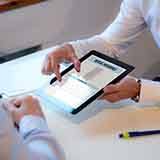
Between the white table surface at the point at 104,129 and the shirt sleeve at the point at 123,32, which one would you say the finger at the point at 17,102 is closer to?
the white table surface at the point at 104,129

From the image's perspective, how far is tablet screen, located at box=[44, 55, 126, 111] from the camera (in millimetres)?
1071

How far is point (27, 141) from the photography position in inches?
34.3

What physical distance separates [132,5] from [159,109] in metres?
0.44

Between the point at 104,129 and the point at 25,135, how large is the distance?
0.76ft

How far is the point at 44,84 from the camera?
1.19m

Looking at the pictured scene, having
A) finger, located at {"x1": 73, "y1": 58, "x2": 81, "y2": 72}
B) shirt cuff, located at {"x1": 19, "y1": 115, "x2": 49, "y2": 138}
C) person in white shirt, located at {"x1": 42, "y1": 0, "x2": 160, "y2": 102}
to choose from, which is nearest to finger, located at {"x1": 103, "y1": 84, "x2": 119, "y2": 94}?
person in white shirt, located at {"x1": 42, "y1": 0, "x2": 160, "y2": 102}

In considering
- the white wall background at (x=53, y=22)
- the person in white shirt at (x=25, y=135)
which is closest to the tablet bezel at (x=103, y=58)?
the person in white shirt at (x=25, y=135)

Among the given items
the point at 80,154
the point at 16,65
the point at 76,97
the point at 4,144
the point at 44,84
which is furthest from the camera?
the point at 16,65

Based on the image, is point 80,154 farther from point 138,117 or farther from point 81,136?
point 138,117

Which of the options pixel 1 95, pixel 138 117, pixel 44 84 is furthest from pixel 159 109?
pixel 1 95

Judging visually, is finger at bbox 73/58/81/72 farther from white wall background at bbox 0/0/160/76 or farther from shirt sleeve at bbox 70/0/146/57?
white wall background at bbox 0/0/160/76

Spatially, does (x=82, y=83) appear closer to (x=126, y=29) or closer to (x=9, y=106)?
(x=9, y=106)

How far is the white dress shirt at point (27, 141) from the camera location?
0.78 m

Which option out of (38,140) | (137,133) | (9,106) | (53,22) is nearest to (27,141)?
(38,140)
